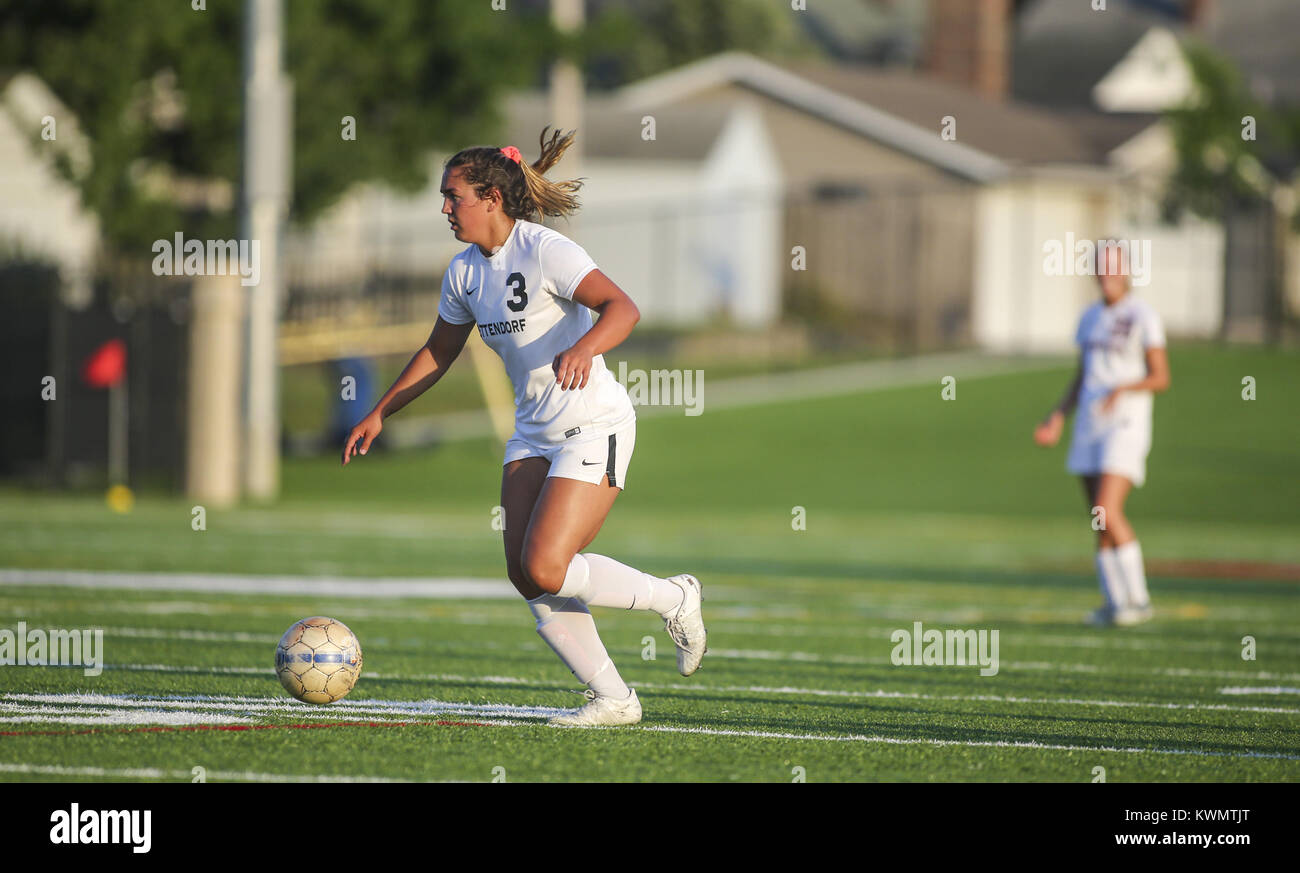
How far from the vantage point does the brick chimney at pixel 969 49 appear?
151ft

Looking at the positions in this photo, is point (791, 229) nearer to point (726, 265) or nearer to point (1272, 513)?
point (726, 265)

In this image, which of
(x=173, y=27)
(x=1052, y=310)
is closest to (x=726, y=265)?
(x=1052, y=310)

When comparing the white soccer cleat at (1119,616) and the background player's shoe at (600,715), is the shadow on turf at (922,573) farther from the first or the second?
the background player's shoe at (600,715)

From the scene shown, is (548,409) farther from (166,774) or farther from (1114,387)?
(1114,387)

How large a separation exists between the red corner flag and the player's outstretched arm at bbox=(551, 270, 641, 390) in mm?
14041

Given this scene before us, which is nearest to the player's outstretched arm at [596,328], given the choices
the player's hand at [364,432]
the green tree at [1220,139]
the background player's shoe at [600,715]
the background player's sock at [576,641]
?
the player's hand at [364,432]

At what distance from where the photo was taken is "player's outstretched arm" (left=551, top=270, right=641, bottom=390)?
6.63 meters

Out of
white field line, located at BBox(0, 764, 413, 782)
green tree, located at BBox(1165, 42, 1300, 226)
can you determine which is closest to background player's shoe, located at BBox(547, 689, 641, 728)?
white field line, located at BBox(0, 764, 413, 782)

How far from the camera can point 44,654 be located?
899 centimetres

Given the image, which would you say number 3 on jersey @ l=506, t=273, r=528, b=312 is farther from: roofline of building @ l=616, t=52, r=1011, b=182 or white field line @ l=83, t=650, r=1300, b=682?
roofline of building @ l=616, t=52, r=1011, b=182

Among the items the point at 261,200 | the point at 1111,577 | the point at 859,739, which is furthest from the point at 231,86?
the point at 859,739

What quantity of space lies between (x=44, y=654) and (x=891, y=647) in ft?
15.1

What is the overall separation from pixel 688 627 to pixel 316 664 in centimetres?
151

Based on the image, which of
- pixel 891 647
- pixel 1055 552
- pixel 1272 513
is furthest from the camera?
pixel 1272 513
